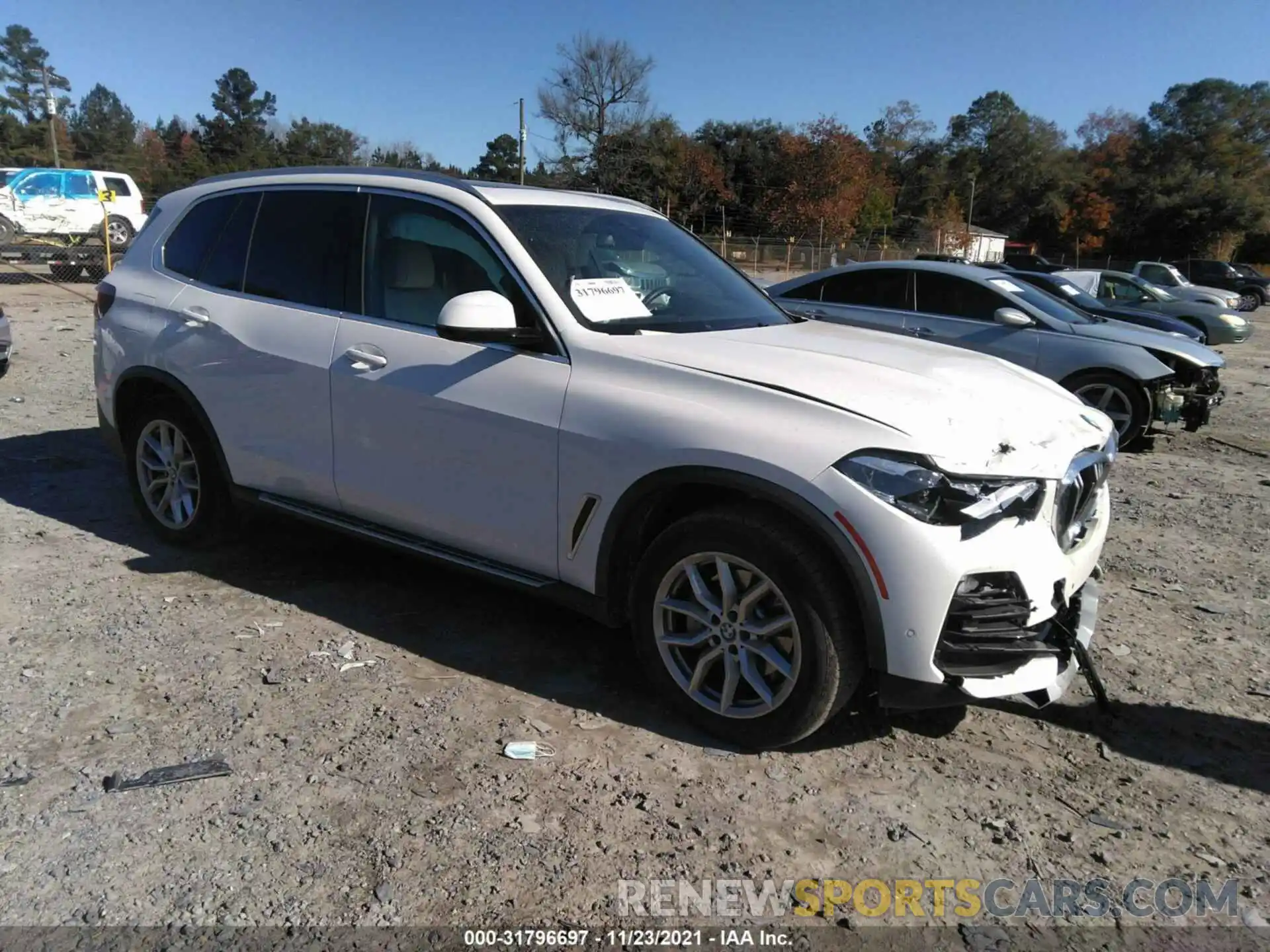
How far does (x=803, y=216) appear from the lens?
6612cm

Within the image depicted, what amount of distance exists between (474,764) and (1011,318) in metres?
6.91

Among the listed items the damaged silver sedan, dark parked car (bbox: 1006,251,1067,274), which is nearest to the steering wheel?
the damaged silver sedan

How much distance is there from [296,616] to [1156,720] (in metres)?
3.55

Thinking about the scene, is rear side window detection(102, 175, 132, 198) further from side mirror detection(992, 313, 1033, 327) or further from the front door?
the front door

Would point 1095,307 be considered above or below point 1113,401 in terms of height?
above

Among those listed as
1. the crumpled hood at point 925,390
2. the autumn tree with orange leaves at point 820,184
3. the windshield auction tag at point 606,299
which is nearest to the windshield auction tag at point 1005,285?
the crumpled hood at point 925,390

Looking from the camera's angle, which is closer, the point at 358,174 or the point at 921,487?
→ the point at 921,487

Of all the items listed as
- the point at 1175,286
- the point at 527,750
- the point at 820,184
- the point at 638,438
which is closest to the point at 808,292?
the point at 638,438

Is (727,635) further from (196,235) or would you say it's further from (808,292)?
(808,292)

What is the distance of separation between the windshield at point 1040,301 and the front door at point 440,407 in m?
6.53

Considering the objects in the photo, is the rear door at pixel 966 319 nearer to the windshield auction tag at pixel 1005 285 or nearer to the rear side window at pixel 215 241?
the windshield auction tag at pixel 1005 285

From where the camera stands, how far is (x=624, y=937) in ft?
7.73

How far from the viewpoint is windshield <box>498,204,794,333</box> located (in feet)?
11.9

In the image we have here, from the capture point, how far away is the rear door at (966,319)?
8.62m
